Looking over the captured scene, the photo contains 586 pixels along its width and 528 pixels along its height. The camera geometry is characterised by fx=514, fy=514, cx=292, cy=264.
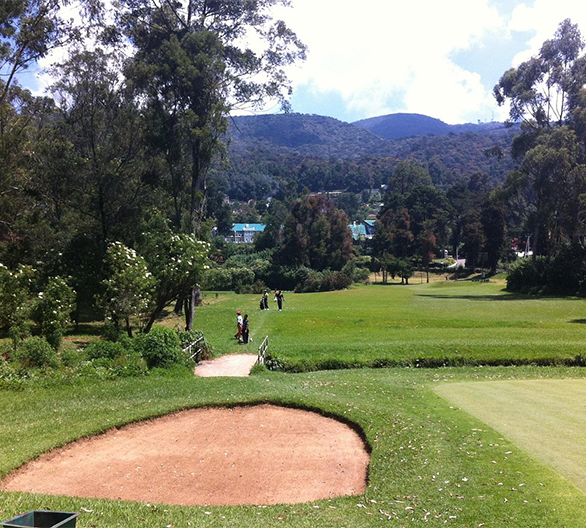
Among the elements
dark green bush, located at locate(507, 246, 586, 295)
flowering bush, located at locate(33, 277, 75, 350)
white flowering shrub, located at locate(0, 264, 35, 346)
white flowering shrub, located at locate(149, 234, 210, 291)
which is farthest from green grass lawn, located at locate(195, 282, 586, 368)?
white flowering shrub, located at locate(0, 264, 35, 346)

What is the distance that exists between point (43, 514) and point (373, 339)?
23.9m

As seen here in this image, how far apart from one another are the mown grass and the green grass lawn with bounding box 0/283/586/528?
0.09ft

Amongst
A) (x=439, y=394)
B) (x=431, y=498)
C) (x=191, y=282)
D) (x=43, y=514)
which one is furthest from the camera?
(x=191, y=282)

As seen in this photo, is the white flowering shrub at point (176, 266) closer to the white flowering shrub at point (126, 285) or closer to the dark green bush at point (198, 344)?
the white flowering shrub at point (126, 285)

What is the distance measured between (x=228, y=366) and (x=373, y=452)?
12.3 meters

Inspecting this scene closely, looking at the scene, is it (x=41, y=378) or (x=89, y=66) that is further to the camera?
(x=89, y=66)

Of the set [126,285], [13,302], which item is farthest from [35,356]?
[126,285]

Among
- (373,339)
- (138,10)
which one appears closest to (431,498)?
(373,339)

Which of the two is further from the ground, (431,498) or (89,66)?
(89,66)

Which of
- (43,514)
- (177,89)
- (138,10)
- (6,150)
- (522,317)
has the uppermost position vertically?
(138,10)

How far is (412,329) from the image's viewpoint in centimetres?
3159

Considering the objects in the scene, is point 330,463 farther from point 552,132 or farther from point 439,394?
point 552,132

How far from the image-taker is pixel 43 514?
16.7 feet

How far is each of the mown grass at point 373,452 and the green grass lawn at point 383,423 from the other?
0.03 metres
